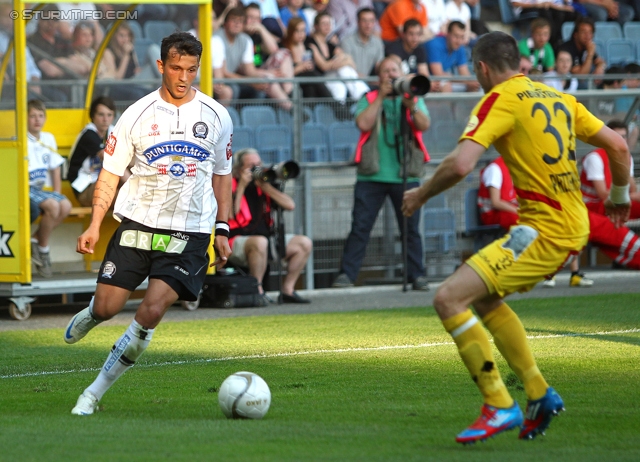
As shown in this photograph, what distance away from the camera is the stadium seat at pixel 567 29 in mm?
19922

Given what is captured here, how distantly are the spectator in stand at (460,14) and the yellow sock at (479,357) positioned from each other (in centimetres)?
1369

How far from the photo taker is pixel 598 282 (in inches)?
588

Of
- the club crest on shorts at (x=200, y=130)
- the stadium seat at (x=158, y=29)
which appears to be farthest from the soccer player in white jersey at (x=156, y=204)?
the stadium seat at (x=158, y=29)

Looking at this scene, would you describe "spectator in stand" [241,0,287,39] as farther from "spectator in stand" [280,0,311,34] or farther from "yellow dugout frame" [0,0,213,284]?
"yellow dugout frame" [0,0,213,284]

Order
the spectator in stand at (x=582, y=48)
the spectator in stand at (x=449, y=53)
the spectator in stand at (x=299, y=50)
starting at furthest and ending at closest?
1. the spectator in stand at (x=582, y=48)
2. the spectator in stand at (x=449, y=53)
3. the spectator in stand at (x=299, y=50)

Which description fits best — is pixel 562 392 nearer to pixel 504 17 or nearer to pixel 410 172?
pixel 410 172

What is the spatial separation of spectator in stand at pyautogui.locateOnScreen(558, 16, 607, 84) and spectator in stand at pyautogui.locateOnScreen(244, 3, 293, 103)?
5.43 m

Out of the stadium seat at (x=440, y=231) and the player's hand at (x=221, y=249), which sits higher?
the player's hand at (x=221, y=249)

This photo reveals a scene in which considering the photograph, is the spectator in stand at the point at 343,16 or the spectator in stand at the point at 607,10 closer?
the spectator in stand at the point at 343,16

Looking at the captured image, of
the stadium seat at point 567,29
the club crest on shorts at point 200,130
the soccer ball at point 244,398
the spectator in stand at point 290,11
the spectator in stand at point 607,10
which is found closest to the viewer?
the soccer ball at point 244,398

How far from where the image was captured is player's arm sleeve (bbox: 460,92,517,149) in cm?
553

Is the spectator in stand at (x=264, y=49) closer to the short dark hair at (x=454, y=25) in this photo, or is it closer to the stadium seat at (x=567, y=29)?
the short dark hair at (x=454, y=25)

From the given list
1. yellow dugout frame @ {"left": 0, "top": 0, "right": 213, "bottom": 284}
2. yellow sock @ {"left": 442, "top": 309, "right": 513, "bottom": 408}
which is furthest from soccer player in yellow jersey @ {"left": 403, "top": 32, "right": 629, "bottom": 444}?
yellow dugout frame @ {"left": 0, "top": 0, "right": 213, "bottom": 284}

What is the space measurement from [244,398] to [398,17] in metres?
12.3
